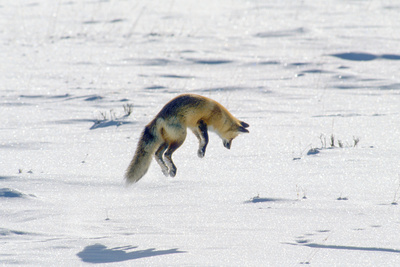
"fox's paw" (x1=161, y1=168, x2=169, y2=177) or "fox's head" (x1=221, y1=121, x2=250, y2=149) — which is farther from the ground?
"fox's head" (x1=221, y1=121, x2=250, y2=149)

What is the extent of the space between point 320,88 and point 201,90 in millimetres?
2224

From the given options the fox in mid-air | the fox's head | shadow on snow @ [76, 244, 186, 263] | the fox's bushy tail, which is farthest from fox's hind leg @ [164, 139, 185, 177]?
shadow on snow @ [76, 244, 186, 263]

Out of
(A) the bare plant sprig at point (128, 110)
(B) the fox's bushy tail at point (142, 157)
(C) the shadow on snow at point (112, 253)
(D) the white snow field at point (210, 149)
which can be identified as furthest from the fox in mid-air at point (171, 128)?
(A) the bare plant sprig at point (128, 110)

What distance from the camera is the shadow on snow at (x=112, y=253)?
3.07m

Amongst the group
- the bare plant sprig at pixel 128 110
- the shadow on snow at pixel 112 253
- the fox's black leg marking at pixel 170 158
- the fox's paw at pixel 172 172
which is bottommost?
the shadow on snow at pixel 112 253

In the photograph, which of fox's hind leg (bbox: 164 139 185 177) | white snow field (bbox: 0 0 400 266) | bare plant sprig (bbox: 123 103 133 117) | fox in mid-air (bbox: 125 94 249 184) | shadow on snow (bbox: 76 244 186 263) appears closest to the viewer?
shadow on snow (bbox: 76 244 186 263)

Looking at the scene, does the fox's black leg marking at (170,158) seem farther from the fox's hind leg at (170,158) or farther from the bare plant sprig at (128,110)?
the bare plant sprig at (128,110)

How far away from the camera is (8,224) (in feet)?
12.1

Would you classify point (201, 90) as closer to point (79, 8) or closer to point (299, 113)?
point (299, 113)

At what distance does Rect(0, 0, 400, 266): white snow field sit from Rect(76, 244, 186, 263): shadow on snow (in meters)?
0.01

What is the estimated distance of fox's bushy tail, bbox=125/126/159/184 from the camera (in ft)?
15.1

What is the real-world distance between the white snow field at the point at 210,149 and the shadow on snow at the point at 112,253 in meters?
0.01

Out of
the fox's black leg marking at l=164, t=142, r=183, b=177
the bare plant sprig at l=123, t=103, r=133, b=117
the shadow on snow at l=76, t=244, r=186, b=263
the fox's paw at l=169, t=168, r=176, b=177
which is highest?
the bare plant sprig at l=123, t=103, r=133, b=117

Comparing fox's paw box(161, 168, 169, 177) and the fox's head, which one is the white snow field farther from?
the fox's head
